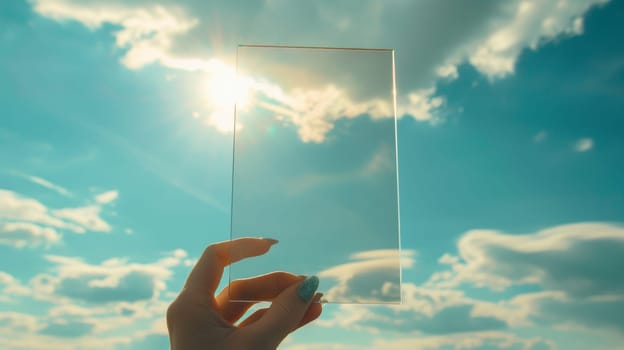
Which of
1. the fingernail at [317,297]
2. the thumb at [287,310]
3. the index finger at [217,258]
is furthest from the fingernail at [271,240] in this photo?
the fingernail at [317,297]

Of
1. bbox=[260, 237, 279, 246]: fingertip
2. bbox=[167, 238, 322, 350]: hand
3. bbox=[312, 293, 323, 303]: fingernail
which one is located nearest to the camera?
bbox=[167, 238, 322, 350]: hand

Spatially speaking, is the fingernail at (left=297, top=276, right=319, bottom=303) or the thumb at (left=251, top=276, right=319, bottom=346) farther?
the fingernail at (left=297, top=276, right=319, bottom=303)

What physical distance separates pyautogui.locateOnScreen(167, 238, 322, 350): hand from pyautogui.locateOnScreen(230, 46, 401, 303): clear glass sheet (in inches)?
4.6

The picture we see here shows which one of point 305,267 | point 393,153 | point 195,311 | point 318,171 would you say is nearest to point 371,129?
point 393,153

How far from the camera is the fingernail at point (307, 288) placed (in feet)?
16.9

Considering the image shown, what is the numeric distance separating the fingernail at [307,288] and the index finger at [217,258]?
57 centimetres

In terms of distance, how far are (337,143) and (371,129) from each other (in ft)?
1.33

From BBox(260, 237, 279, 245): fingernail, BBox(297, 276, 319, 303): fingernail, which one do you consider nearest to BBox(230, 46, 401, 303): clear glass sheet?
BBox(260, 237, 279, 245): fingernail

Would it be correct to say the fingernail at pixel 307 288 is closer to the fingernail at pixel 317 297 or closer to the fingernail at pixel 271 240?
the fingernail at pixel 317 297

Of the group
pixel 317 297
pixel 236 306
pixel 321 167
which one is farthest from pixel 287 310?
pixel 321 167

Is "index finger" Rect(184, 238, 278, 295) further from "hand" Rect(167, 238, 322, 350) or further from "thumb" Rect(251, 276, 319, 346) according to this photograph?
"thumb" Rect(251, 276, 319, 346)

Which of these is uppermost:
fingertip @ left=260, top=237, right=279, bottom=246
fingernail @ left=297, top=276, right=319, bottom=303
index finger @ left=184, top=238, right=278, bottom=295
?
fingertip @ left=260, top=237, right=279, bottom=246

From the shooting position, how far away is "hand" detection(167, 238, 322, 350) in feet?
15.9

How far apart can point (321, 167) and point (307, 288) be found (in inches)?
53.6
